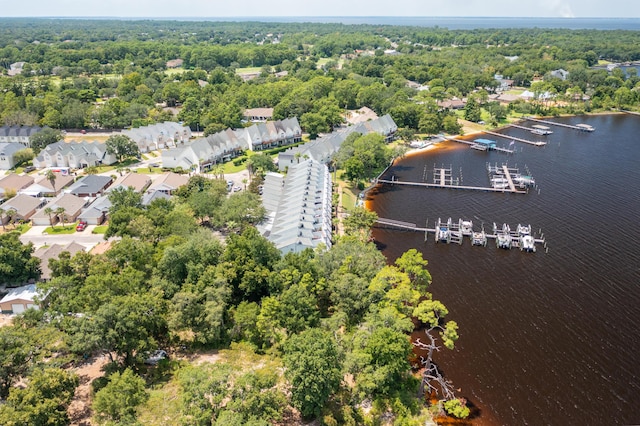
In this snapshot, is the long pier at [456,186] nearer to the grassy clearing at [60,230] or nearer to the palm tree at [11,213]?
the grassy clearing at [60,230]

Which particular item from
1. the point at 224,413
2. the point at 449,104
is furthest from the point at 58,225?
the point at 449,104

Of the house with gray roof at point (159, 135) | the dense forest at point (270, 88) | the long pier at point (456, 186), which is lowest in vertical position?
the long pier at point (456, 186)

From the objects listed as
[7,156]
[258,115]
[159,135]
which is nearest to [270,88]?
[258,115]

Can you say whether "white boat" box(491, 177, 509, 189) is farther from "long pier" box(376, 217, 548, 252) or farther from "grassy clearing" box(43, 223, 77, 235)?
"grassy clearing" box(43, 223, 77, 235)

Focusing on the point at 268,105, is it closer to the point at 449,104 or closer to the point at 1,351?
the point at 449,104

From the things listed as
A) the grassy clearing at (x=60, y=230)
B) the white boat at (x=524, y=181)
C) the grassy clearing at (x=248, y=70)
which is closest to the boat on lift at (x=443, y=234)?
the white boat at (x=524, y=181)
